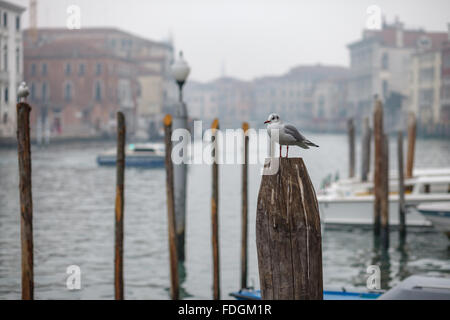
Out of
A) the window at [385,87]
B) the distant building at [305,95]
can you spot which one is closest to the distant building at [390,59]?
the window at [385,87]

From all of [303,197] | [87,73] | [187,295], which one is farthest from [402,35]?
[303,197]

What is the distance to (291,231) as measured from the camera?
349 centimetres

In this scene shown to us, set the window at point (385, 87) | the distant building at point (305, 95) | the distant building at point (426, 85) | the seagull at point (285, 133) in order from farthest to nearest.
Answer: the distant building at point (305, 95) → the window at point (385, 87) → the distant building at point (426, 85) → the seagull at point (285, 133)

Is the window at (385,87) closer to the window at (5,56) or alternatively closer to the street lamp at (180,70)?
the window at (5,56)

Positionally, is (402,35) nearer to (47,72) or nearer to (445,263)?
(47,72)

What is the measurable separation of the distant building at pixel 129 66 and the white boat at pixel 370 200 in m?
45.0

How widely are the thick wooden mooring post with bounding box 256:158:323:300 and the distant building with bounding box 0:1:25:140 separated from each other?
127 feet

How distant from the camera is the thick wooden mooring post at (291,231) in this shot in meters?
3.49

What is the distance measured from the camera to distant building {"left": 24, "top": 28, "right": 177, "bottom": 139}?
6319 cm

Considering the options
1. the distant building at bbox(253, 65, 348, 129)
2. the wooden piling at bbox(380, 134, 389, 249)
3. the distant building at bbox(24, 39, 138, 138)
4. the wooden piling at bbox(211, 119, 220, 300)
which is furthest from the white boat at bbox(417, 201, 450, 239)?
the distant building at bbox(253, 65, 348, 129)

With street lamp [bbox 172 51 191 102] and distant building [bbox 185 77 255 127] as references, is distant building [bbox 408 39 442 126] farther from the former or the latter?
distant building [bbox 185 77 255 127]

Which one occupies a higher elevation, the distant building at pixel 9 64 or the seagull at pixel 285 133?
the distant building at pixel 9 64

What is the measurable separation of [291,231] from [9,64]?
45.2m
